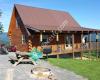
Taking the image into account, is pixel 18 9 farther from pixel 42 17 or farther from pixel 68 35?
pixel 68 35

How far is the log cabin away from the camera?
24.9 metres

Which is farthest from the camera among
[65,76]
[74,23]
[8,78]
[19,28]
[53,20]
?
[74,23]

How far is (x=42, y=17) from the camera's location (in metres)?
28.9

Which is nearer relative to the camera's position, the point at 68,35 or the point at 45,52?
the point at 45,52

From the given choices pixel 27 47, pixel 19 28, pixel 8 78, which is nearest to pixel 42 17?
pixel 19 28

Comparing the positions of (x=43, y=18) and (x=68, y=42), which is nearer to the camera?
(x=43, y=18)

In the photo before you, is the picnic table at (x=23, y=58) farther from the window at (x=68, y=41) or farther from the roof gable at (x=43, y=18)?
the window at (x=68, y=41)

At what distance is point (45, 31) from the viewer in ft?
77.2

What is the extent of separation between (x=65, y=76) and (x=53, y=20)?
60.3ft

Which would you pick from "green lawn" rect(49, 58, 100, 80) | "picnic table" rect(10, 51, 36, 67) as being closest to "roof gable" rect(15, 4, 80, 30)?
"picnic table" rect(10, 51, 36, 67)

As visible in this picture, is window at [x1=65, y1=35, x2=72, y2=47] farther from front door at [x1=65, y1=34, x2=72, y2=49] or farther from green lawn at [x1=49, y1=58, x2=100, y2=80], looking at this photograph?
green lawn at [x1=49, y1=58, x2=100, y2=80]

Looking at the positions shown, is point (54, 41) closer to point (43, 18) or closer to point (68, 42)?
point (68, 42)

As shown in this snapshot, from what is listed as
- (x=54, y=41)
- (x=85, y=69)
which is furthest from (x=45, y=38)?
(x=85, y=69)

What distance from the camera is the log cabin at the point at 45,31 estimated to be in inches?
981
